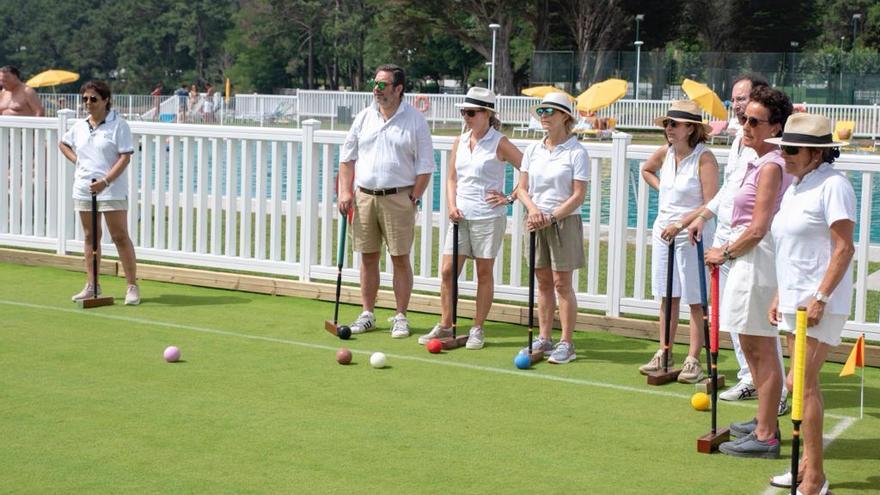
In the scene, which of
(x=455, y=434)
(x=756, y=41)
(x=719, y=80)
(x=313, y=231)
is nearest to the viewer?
(x=455, y=434)

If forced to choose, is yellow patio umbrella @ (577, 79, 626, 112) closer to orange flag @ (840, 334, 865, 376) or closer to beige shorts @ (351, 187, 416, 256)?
beige shorts @ (351, 187, 416, 256)

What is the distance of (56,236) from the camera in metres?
12.3

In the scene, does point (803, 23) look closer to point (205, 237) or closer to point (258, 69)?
point (258, 69)

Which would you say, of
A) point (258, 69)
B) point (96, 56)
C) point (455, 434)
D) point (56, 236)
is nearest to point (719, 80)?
point (56, 236)

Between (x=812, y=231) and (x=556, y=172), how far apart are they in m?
3.15

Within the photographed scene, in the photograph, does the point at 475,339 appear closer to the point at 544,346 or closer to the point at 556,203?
the point at 544,346

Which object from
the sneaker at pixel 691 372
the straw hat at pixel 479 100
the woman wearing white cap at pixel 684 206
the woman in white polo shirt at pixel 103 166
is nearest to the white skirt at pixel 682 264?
the woman wearing white cap at pixel 684 206

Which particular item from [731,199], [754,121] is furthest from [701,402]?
[754,121]

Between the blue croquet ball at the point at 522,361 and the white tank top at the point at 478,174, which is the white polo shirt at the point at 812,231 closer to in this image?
the blue croquet ball at the point at 522,361

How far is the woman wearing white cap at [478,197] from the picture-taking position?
864 centimetres

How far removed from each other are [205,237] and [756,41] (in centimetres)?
6825

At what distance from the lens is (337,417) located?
6.72 m

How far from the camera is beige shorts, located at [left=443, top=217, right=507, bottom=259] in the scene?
8766 millimetres

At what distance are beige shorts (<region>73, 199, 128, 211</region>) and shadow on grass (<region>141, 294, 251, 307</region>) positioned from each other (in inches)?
32.8
